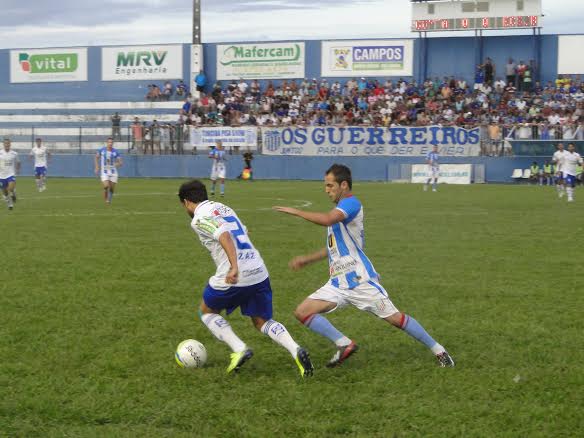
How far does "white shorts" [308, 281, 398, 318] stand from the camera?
7.17 meters


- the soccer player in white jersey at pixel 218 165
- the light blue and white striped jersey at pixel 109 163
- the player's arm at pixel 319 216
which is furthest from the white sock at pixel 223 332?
the soccer player in white jersey at pixel 218 165

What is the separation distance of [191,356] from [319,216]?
5.54 ft

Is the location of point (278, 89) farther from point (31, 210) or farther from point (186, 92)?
point (31, 210)

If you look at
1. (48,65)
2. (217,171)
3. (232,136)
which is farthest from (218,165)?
(48,65)

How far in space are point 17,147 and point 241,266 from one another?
5417 centimetres

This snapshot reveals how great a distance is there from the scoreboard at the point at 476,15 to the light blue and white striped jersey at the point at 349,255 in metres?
47.9

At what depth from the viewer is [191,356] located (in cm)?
737

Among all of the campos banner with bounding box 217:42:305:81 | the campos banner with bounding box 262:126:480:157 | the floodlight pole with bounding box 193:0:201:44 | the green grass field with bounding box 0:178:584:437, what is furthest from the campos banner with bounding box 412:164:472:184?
the green grass field with bounding box 0:178:584:437

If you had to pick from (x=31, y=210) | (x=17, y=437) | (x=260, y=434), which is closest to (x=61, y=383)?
(x=17, y=437)

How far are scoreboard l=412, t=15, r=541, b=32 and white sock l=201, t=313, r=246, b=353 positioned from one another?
4833 centimetres

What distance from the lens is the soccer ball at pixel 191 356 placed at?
289 inches

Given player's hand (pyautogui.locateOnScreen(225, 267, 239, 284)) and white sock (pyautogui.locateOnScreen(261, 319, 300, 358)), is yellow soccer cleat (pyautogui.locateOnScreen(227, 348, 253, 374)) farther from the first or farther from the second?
player's hand (pyautogui.locateOnScreen(225, 267, 239, 284))

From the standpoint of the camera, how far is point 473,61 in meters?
52.8

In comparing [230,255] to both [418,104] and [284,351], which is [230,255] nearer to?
[284,351]
